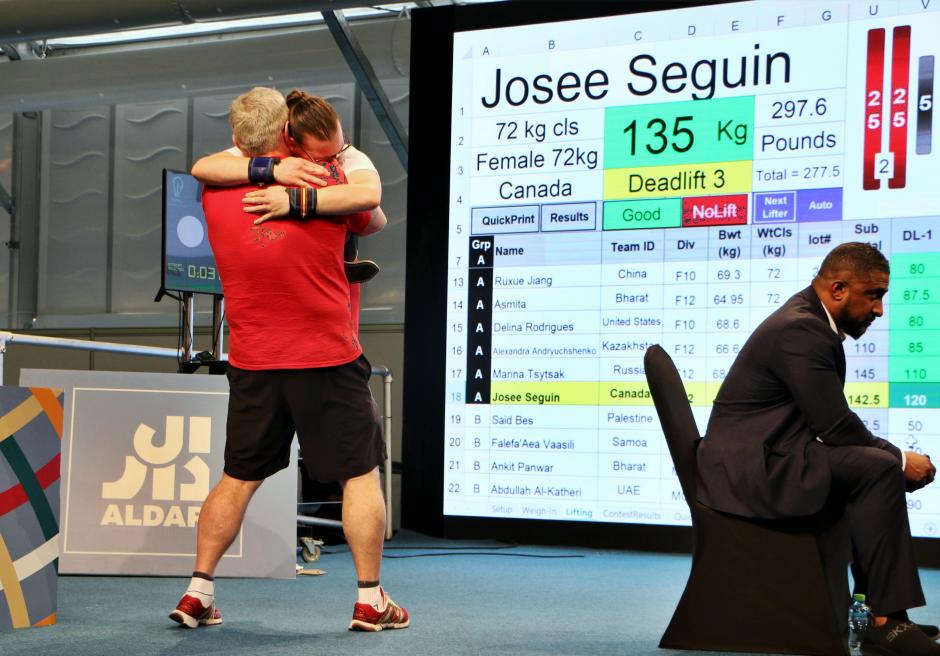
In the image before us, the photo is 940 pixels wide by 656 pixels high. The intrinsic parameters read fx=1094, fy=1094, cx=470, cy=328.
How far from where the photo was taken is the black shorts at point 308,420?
248 centimetres

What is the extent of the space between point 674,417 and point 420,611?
0.92 meters

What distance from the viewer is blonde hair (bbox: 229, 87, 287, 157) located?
253 cm

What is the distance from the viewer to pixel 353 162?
2592 millimetres

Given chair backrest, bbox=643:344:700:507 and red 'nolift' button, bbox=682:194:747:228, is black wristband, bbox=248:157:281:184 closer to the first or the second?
chair backrest, bbox=643:344:700:507

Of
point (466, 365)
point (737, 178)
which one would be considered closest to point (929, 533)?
point (737, 178)

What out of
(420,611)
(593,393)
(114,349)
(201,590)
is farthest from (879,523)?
(114,349)

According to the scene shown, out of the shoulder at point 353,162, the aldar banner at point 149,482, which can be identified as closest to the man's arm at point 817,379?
the shoulder at point 353,162

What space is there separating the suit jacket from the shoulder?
972mm

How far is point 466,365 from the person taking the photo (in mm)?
4512

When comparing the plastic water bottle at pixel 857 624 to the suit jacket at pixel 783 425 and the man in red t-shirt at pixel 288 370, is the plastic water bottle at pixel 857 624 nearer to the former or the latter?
the suit jacket at pixel 783 425

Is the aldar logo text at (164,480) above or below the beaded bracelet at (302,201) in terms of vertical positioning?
below

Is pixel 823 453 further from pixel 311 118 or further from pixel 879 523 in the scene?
pixel 311 118

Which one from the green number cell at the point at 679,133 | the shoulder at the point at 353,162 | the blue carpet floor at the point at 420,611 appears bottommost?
the blue carpet floor at the point at 420,611

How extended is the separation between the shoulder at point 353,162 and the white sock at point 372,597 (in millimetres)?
965
